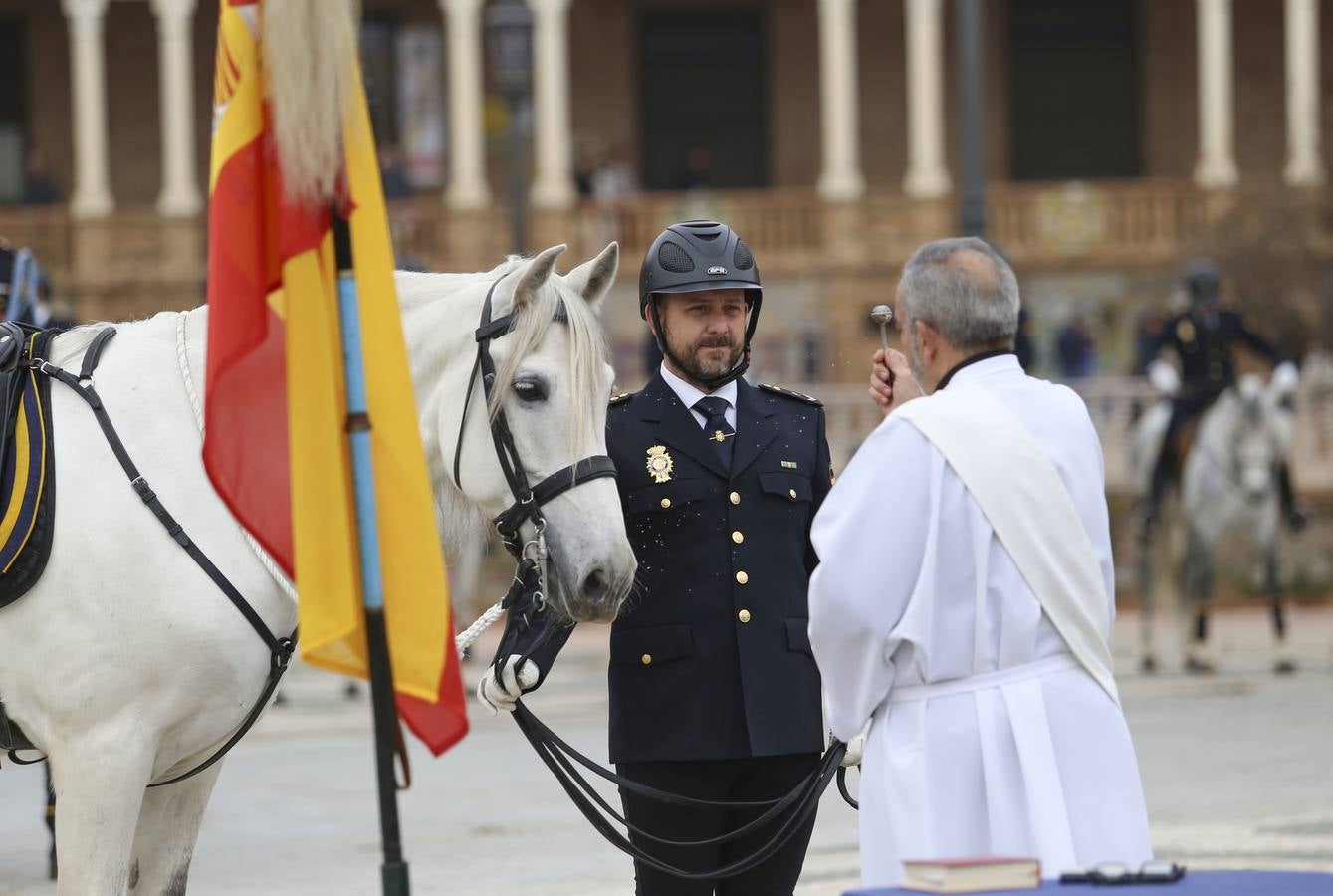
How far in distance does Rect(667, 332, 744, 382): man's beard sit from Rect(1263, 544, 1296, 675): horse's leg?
36.6 ft

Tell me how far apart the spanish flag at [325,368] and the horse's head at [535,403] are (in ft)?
2.00

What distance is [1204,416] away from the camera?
15891 mm

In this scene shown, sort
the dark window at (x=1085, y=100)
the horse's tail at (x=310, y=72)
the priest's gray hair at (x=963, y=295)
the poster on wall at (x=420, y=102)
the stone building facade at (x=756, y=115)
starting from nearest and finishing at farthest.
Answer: the horse's tail at (x=310, y=72) → the priest's gray hair at (x=963, y=295) → the stone building facade at (x=756, y=115) → the poster on wall at (x=420, y=102) → the dark window at (x=1085, y=100)

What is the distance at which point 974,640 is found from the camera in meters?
4.25

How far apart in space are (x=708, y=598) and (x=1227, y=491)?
37.3 feet

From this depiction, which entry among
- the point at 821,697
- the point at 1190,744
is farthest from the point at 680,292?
the point at 1190,744

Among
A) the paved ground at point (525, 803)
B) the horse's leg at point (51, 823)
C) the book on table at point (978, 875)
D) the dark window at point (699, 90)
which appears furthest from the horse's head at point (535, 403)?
the dark window at point (699, 90)

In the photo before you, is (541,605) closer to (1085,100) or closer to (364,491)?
(364,491)

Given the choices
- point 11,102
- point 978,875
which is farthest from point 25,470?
point 11,102

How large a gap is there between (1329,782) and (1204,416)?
5508 millimetres

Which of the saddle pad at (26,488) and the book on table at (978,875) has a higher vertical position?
the saddle pad at (26,488)

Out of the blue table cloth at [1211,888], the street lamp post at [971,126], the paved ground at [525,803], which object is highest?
the street lamp post at [971,126]

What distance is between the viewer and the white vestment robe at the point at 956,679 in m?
4.20

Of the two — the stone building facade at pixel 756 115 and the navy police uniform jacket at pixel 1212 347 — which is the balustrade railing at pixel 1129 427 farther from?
the stone building facade at pixel 756 115
